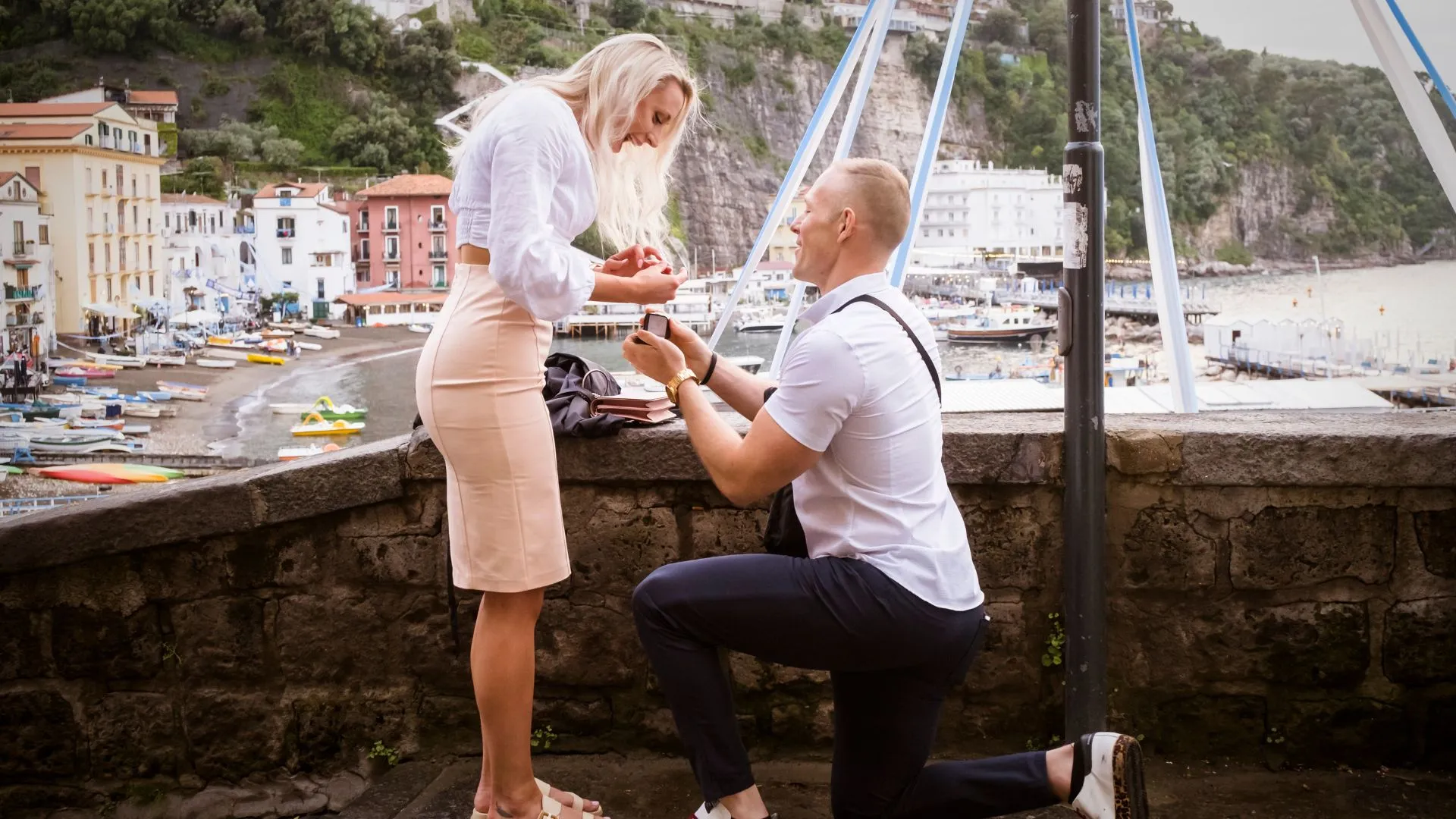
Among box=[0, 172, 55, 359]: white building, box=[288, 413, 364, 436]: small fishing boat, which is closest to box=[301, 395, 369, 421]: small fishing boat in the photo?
box=[288, 413, 364, 436]: small fishing boat

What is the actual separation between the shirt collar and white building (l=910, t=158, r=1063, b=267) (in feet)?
10.3

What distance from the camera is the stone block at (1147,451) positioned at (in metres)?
2.46

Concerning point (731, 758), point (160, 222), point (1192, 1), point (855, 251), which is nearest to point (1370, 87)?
point (1192, 1)

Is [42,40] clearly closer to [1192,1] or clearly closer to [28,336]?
[28,336]

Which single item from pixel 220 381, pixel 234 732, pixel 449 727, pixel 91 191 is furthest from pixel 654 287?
pixel 220 381

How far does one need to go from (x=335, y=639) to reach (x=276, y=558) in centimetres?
22

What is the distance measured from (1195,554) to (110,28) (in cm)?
519

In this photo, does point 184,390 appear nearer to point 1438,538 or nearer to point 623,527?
point 623,527

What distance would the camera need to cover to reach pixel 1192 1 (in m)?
5.63

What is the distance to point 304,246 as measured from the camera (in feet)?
19.5

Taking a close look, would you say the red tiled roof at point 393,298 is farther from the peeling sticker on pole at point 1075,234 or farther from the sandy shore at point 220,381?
the peeling sticker on pole at point 1075,234

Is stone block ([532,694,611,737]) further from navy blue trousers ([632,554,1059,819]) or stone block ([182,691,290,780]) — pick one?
navy blue trousers ([632,554,1059,819])

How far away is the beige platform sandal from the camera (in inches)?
84.5

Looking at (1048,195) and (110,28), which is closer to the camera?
(110,28)
